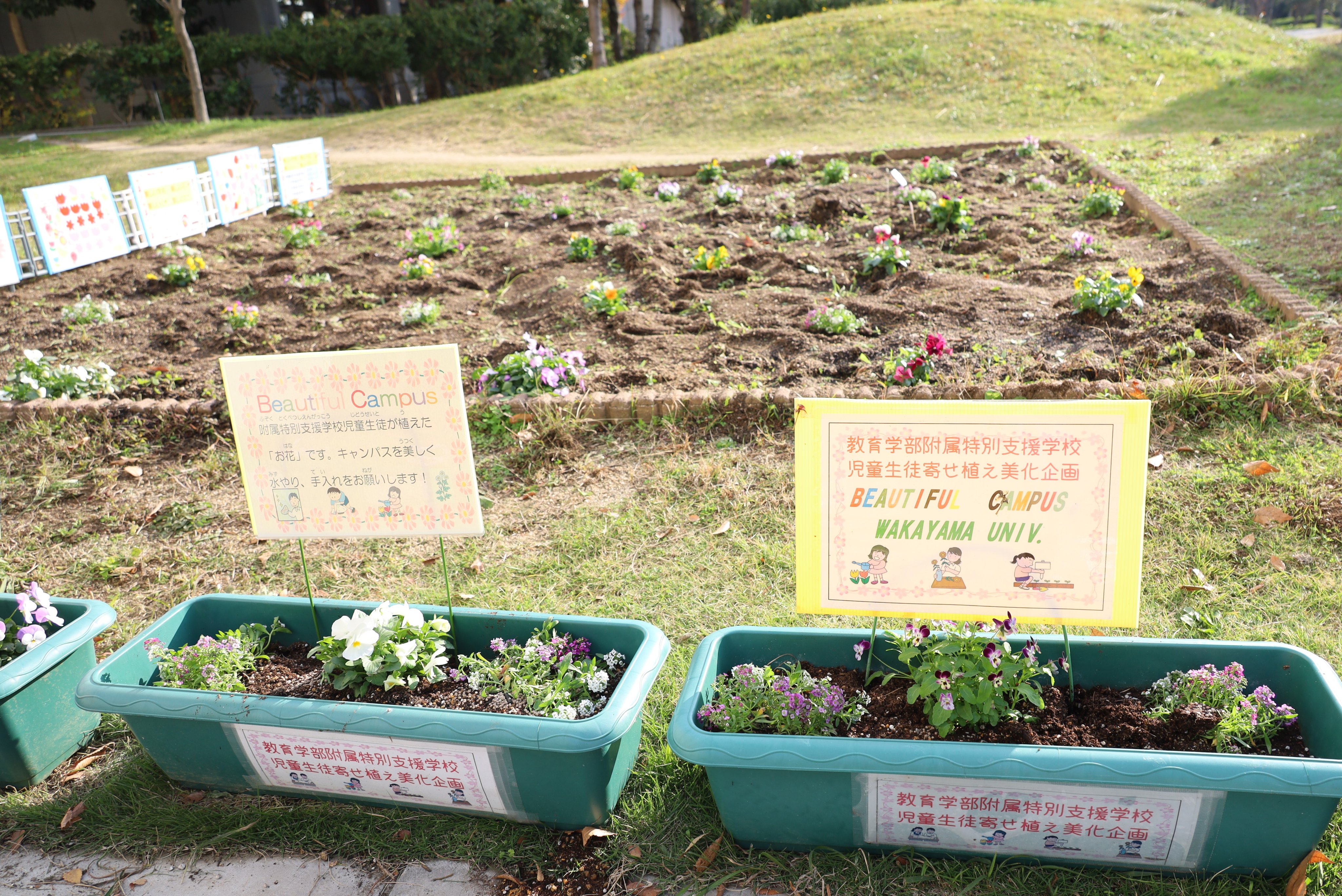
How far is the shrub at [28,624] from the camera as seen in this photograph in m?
2.41

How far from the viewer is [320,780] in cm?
223

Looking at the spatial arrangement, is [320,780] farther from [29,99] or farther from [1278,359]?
[29,99]

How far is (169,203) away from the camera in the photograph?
8.15 metres

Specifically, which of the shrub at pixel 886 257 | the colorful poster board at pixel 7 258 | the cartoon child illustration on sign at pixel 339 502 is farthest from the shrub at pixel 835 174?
the cartoon child illustration on sign at pixel 339 502

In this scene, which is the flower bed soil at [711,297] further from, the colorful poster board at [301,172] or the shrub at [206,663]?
the shrub at [206,663]

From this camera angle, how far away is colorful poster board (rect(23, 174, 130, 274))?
7.18 meters

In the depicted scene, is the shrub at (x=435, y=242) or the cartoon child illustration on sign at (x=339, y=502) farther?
the shrub at (x=435, y=242)

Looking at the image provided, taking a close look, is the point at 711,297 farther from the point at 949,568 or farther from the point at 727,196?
the point at 949,568

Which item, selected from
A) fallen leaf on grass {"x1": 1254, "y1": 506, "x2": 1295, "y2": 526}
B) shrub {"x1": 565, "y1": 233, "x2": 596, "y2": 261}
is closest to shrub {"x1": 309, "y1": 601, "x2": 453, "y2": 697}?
fallen leaf on grass {"x1": 1254, "y1": 506, "x2": 1295, "y2": 526}

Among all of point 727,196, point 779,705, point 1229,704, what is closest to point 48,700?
point 779,705

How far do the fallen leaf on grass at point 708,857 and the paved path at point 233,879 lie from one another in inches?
19.7

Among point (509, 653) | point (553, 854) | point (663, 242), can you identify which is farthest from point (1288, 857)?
point (663, 242)

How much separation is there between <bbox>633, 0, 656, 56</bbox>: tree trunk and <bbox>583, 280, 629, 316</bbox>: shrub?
24.0 metres

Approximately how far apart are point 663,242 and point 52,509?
4.51 metres
